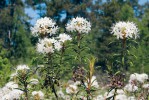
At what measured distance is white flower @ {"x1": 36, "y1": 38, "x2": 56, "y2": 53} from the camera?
5.80 m

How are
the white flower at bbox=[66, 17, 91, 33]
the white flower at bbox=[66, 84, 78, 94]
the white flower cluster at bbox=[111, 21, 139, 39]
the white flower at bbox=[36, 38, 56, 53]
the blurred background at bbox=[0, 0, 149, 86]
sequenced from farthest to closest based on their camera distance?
the blurred background at bbox=[0, 0, 149, 86]
the white flower at bbox=[66, 84, 78, 94]
the white flower at bbox=[66, 17, 91, 33]
the white flower at bbox=[36, 38, 56, 53]
the white flower cluster at bbox=[111, 21, 139, 39]

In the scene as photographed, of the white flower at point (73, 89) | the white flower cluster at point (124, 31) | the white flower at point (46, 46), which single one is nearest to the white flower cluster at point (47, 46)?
the white flower at point (46, 46)

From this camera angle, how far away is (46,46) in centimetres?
584

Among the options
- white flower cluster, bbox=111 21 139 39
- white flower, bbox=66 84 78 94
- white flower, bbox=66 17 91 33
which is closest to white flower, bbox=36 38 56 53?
white flower, bbox=66 17 91 33

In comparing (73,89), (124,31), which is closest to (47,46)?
(124,31)

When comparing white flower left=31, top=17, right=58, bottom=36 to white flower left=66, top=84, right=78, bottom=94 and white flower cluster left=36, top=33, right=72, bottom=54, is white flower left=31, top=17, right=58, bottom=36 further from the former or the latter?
white flower left=66, top=84, right=78, bottom=94

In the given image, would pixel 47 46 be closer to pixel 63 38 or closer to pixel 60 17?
pixel 63 38

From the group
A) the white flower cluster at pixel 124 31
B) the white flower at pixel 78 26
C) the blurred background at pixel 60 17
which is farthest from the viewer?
the blurred background at pixel 60 17

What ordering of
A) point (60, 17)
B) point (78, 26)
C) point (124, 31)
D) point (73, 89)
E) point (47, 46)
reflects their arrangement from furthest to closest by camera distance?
point (60, 17) → point (73, 89) → point (78, 26) → point (47, 46) → point (124, 31)

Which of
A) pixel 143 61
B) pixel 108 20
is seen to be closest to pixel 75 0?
pixel 108 20

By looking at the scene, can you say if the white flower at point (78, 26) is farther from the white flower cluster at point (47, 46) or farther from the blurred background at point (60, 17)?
the blurred background at point (60, 17)

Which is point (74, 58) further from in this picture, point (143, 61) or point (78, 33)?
point (143, 61)

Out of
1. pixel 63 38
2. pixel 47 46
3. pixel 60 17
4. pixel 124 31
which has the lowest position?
pixel 124 31

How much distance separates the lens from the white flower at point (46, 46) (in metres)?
5.80
